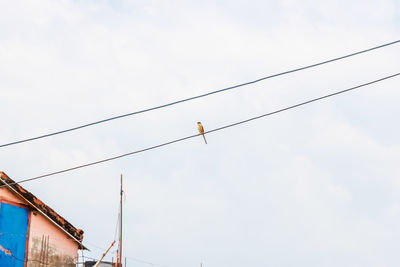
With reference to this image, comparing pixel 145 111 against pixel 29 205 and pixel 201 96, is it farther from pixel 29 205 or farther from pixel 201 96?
pixel 29 205

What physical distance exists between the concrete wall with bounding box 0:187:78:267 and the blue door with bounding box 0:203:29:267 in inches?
12.6

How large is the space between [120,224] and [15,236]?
9779 millimetres

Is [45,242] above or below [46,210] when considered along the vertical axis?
below

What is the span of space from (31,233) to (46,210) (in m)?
1.30

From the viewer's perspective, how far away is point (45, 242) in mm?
26219

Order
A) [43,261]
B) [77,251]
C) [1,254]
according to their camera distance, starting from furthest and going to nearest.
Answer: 1. [77,251]
2. [43,261]
3. [1,254]

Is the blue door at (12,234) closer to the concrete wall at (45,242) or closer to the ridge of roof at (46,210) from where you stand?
the concrete wall at (45,242)

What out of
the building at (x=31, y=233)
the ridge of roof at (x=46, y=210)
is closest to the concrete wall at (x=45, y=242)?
the building at (x=31, y=233)

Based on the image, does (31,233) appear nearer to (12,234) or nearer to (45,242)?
(45,242)

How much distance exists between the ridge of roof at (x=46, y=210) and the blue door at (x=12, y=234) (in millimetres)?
592

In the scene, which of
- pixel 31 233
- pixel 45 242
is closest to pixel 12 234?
pixel 31 233

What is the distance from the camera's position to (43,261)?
1023 inches

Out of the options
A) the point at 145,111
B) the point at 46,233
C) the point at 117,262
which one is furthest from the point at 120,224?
the point at 145,111

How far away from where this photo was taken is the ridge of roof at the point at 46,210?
79.6ft
